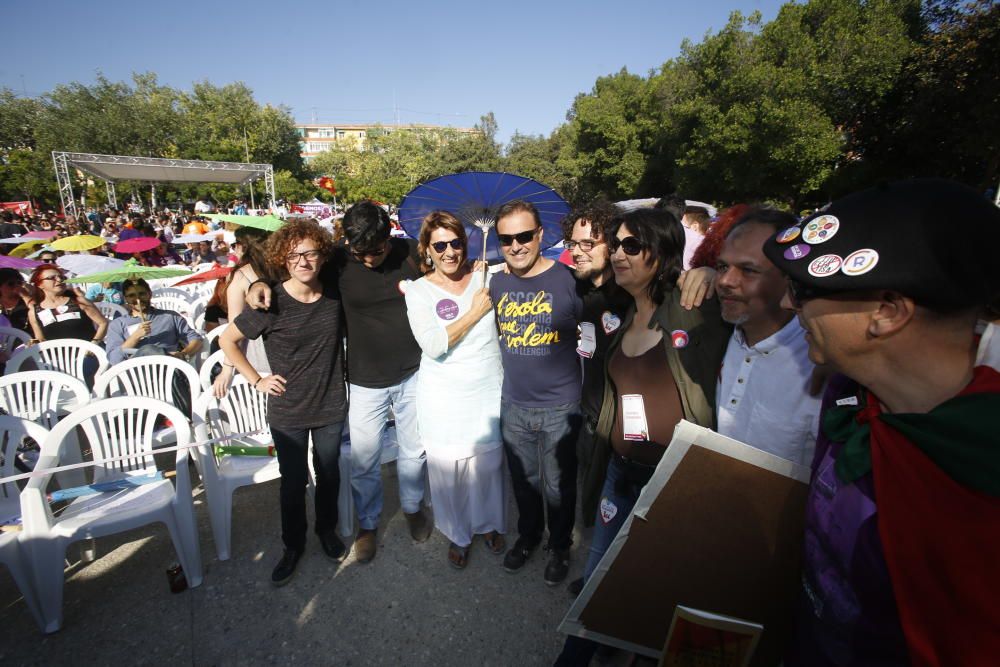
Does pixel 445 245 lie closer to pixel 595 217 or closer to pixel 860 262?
pixel 595 217

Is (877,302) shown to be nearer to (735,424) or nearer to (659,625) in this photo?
(735,424)

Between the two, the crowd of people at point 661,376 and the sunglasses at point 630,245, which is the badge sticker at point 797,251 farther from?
the sunglasses at point 630,245

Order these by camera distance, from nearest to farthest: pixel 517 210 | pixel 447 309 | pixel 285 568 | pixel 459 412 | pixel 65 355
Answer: pixel 517 210
pixel 447 309
pixel 459 412
pixel 285 568
pixel 65 355

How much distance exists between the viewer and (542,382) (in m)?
2.42

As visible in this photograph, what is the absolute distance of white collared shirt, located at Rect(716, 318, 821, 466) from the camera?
1.43 m

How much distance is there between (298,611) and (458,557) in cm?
95

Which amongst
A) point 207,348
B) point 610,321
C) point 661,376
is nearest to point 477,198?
point 610,321

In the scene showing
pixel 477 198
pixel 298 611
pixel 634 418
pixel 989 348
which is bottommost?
pixel 298 611

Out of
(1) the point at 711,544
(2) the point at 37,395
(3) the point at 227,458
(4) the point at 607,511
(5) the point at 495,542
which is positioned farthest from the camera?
(2) the point at 37,395

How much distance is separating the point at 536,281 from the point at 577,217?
0.43m

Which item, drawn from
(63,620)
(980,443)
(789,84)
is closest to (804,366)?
(980,443)

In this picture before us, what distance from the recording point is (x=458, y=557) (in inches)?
112

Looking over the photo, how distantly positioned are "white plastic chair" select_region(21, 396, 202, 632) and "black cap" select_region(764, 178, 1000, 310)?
321cm

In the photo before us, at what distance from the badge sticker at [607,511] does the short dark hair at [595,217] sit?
132cm
